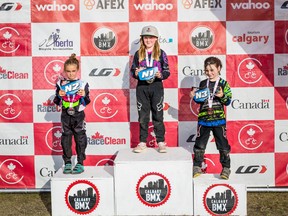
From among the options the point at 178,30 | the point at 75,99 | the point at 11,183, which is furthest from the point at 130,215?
the point at 178,30

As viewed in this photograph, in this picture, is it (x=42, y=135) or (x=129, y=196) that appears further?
(x=42, y=135)

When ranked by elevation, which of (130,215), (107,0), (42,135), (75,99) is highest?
(107,0)

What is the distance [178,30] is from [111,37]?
2.50ft

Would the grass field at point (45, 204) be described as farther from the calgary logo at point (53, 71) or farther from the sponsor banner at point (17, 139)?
the calgary logo at point (53, 71)

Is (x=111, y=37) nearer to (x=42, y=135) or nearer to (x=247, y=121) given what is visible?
(x=42, y=135)

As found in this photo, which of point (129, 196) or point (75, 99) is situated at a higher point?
point (75, 99)

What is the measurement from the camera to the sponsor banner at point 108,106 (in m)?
5.81

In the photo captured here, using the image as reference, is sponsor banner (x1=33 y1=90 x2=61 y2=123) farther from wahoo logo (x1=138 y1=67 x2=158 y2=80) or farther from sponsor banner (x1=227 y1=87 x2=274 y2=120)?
sponsor banner (x1=227 y1=87 x2=274 y2=120)

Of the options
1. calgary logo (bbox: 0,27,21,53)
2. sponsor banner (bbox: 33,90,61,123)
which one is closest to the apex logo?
sponsor banner (bbox: 33,90,61,123)

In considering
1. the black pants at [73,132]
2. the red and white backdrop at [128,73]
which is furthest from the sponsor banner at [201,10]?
the black pants at [73,132]

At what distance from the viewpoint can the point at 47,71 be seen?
581cm

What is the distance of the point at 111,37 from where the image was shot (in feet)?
18.9

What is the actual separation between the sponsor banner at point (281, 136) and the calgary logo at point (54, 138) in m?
2.49

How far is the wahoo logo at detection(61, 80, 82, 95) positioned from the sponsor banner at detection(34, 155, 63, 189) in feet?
3.73
